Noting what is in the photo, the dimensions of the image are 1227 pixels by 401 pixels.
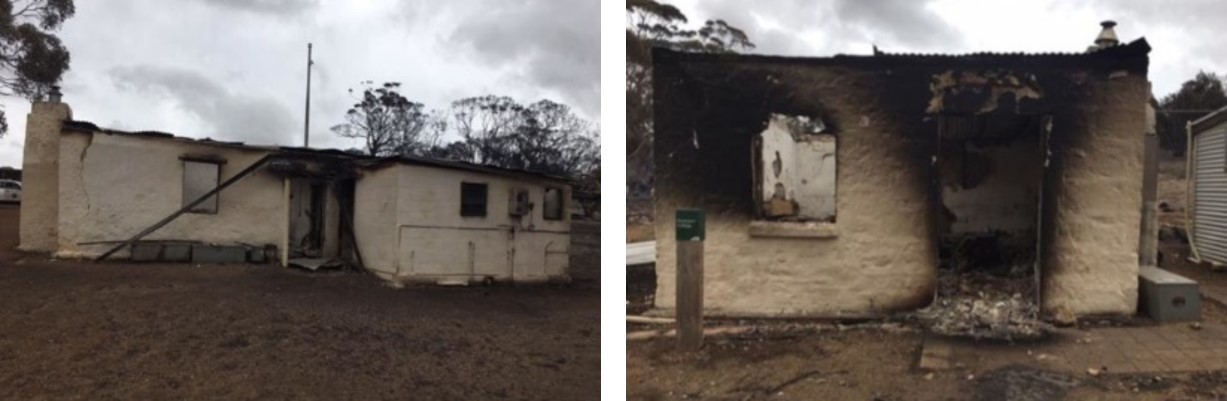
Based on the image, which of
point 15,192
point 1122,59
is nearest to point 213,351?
point 1122,59

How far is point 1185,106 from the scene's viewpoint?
5457 millimetres

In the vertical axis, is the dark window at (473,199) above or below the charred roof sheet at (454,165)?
below

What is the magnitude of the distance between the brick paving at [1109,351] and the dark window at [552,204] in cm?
477

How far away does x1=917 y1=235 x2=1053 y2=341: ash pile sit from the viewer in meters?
3.73

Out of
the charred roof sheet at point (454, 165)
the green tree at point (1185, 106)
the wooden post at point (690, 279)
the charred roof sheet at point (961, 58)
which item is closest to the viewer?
the wooden post at point (690, 279)

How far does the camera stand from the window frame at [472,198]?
7504 millimetres

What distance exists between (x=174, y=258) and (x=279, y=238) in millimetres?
961

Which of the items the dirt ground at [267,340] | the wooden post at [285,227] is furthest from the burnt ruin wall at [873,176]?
the wooden post at [285,227]

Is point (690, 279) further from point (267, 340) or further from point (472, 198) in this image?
point (472, 198)

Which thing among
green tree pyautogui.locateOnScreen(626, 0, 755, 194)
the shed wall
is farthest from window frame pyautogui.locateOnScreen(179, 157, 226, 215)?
→ the shed wall

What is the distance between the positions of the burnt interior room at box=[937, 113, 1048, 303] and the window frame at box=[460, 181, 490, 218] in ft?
12.7

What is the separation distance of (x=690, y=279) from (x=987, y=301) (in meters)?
1.64

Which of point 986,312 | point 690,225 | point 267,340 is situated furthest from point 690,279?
point 267,340

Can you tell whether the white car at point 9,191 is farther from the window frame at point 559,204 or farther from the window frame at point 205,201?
the window frame at point 559,204
